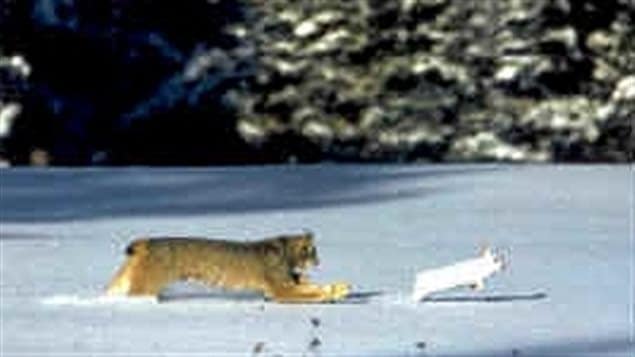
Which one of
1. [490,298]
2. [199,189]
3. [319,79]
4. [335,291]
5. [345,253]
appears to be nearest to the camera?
[335,291]

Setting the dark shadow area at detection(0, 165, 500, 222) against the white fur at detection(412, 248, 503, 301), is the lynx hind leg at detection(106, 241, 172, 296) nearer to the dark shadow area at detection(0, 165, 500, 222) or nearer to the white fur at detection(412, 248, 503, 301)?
the white fur at detection(412, 248, 503, 301)

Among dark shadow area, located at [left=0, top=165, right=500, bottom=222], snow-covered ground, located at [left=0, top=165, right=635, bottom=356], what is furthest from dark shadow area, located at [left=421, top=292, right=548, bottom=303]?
dark shadow area, located at [left=0, top=165, right=500, bottom=222]

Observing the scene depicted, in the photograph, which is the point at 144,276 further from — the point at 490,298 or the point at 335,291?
the point at 490,298

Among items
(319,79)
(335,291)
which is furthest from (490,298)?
(319,79)

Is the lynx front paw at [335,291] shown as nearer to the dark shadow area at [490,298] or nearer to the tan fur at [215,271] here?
the tan fur at [215,271]

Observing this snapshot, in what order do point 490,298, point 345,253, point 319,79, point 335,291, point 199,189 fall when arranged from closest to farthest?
point 335,291, point 490,298, point 345,253, point 199,189, point 319,79

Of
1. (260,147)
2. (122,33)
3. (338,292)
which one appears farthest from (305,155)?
(338,292)

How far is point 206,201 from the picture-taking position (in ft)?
40.3

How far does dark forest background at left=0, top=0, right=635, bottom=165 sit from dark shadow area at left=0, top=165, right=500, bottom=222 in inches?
129

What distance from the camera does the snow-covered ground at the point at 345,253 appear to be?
22.6ft

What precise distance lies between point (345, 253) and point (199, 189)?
11.4 ft

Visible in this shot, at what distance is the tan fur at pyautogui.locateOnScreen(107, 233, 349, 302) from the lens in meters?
7.59

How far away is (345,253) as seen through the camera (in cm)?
945

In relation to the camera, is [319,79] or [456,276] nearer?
[456,276]
